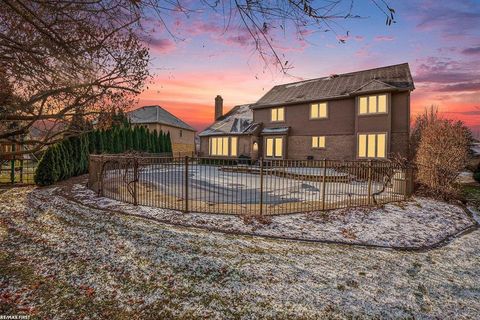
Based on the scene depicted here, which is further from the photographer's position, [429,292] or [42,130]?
[42,130]

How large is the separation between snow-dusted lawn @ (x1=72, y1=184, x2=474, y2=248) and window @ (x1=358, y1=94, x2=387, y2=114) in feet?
36.0

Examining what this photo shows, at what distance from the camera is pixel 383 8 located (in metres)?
2.58

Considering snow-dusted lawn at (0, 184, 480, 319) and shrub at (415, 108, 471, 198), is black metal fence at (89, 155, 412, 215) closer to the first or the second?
shrub at (415, 108, 471, 198)

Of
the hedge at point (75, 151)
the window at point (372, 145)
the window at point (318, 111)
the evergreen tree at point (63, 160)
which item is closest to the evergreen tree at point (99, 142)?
the hedge at point (75, 151)

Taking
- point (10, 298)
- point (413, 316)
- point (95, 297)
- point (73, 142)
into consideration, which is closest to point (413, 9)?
point (413, 316)

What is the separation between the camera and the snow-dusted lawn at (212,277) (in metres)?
4.11

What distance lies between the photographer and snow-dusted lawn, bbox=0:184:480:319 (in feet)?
13.5

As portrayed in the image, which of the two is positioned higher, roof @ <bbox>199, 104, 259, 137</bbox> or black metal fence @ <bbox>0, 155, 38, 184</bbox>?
roof @ <bbox>199, 104, 259, 137</bbox>

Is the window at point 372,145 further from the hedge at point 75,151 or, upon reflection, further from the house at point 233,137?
the hedge at point 75,151

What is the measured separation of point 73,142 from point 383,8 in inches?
722

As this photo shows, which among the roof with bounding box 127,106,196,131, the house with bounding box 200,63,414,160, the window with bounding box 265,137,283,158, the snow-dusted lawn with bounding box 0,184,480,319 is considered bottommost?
the snow-dusted lawn with bounding box 0,184,480,319

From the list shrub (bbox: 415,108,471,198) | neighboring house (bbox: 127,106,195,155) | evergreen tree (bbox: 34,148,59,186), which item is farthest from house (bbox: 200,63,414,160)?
evergreen tree (bbox: 34,148,59,186)

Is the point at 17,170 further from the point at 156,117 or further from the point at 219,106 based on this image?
the point at 156,117

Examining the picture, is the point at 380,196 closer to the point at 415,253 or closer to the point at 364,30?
the point at 415,253
